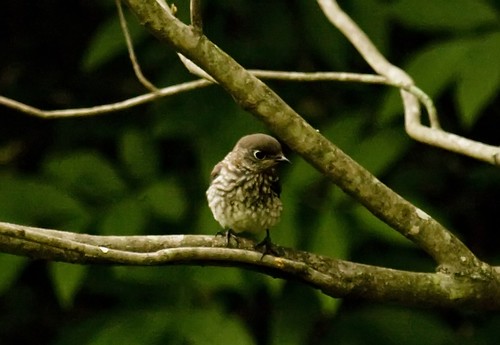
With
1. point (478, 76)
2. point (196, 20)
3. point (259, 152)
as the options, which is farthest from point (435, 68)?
point (196, 20)

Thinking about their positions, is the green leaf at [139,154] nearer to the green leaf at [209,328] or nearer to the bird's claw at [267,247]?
the green leaf at [209,328]

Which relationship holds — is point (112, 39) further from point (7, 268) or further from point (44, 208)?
point (7, 268)

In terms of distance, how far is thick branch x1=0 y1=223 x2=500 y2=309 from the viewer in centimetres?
251

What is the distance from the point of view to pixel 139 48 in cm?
463

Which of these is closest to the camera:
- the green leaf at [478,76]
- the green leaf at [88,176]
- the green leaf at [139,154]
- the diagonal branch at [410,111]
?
the diagonal branch at [410,111]

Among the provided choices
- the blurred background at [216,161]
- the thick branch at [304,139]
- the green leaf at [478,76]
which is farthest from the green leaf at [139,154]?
the thick branch at [304,139]

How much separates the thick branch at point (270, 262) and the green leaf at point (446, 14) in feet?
4.20

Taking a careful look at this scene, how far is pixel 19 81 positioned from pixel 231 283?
1581mm

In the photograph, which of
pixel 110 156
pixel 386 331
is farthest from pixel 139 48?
pixel 386 331

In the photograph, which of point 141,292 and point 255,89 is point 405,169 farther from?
point 255,89

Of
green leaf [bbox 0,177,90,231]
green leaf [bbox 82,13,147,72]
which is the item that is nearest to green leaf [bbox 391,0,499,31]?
green leaf [bbox 82,13,147,72]

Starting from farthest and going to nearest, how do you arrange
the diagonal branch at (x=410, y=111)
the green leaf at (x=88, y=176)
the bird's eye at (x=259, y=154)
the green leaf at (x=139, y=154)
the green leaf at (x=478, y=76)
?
the green leaf at (x=139, y=154) < the green leaf at (x=88, y=176) < the bird's eye at (x=259, y=154) < the green leaf at (x=478, y=76) < the diagonal branch at (x=410, y=111)

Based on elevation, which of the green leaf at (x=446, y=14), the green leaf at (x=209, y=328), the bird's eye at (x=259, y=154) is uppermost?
the green leaf at (x=446, y=14)

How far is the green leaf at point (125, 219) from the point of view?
3947mm
